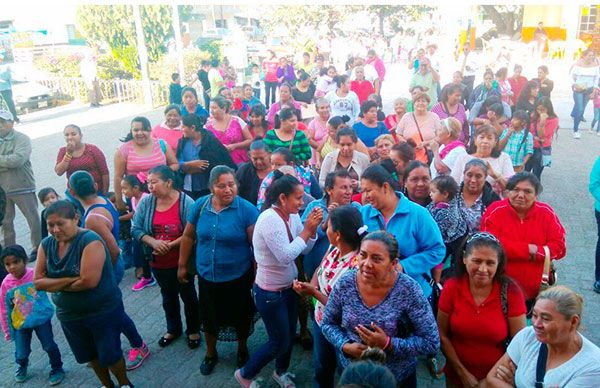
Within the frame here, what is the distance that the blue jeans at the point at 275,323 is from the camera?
380cm

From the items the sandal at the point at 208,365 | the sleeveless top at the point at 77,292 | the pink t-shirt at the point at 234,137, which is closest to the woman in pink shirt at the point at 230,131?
the pink t-shirt at the point at 234,137

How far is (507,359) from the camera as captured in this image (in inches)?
108

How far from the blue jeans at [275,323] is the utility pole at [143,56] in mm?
15651

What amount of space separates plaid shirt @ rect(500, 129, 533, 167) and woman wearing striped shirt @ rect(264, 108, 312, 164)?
2.65 m

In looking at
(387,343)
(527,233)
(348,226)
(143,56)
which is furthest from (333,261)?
(143,56)

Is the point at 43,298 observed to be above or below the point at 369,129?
below

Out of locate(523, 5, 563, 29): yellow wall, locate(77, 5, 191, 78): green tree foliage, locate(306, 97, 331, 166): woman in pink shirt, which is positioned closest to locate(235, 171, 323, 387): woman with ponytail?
locate(306, 97, 331, 166): woman in pink shirt

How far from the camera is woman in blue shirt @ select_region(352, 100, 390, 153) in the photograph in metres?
6.77

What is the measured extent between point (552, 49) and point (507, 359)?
2503 centimetres

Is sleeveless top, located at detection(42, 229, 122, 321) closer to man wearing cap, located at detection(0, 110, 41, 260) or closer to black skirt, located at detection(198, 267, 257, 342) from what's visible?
black skirt, located at detection(198, 267, 257, 342)

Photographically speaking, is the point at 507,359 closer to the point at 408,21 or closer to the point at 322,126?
the point at 322,126

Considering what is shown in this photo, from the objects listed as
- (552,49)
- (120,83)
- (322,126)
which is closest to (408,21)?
(552,49)

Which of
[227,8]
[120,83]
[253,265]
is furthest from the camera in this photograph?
[227,8]

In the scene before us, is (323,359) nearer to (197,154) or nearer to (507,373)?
(507,373)
